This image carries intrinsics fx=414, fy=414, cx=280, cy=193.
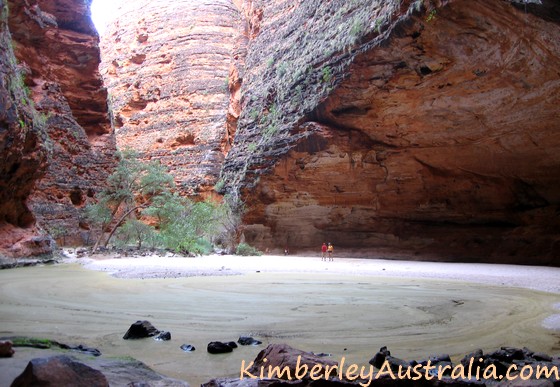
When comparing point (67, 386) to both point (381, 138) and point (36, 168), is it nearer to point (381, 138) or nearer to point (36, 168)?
point (36, 168)

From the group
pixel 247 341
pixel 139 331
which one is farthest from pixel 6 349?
pixel 247 341

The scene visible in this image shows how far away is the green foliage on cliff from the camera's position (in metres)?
17.0

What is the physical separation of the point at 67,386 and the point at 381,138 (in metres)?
14.8

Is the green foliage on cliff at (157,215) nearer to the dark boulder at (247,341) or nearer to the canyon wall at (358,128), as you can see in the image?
the canyon wall at (358,128)

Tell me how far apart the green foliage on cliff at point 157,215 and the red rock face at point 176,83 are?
10.3 metres

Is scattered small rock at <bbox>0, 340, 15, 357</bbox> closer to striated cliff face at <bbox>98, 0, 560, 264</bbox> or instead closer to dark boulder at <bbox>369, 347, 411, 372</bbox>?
dark boulder at <bbox>369, 347, 411, 372</bbox>

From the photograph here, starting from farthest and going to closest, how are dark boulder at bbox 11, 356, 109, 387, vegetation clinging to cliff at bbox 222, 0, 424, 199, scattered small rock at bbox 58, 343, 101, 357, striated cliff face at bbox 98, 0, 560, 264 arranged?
vegetation clinging to cliff at bbox 222, 0, 424, 199 < striated cliff face at bbox 98, 0, 560, 264 < scattered small rock at bbox 58, 343, 101, 357 < dark boulder at bbox 11, 356, 109, 387

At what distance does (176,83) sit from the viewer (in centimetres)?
3388

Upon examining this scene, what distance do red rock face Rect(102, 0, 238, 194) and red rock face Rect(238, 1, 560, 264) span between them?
1357 centimetres

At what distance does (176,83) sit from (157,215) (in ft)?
63.6

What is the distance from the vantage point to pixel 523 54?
31.7 ft

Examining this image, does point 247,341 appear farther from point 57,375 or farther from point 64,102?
point 64,102

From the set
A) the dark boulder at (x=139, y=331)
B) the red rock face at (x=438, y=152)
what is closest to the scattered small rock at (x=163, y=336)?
the dark boulder at (x=139, y=331)

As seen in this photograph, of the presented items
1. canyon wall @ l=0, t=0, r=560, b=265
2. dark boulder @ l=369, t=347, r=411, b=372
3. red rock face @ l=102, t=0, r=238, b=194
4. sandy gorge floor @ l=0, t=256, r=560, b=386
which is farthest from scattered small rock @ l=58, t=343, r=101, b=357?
red rock face @ l=102, t=0, r=238, b=194
